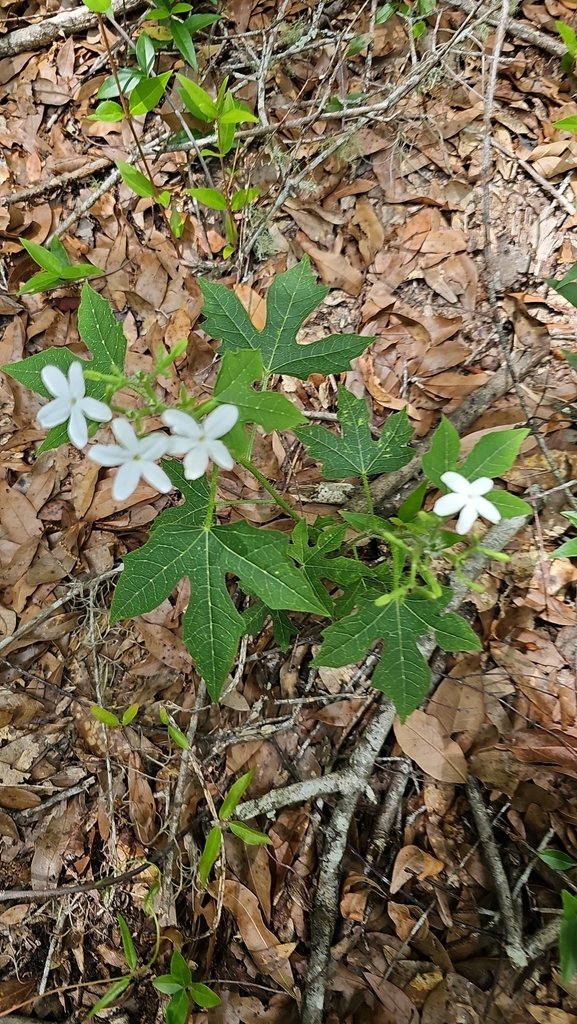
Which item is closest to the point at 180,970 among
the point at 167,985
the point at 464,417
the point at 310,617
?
the point at 167,985

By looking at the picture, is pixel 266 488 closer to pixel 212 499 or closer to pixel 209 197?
pixel 212 499

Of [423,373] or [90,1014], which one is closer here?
[90,1014]

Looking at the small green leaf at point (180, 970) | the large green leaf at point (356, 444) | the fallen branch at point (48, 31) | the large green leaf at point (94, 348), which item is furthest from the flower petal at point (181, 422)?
the fallen branch at point (48, 31)

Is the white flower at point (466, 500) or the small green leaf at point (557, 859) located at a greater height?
the white flower at point (466, 500)

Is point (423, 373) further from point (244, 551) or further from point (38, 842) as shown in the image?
point (38, 842)

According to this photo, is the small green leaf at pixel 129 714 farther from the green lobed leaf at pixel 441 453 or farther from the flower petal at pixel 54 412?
the green lobed leaf at pixel 441 453

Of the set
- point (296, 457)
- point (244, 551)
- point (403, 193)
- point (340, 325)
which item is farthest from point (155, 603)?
point (403, 193)
